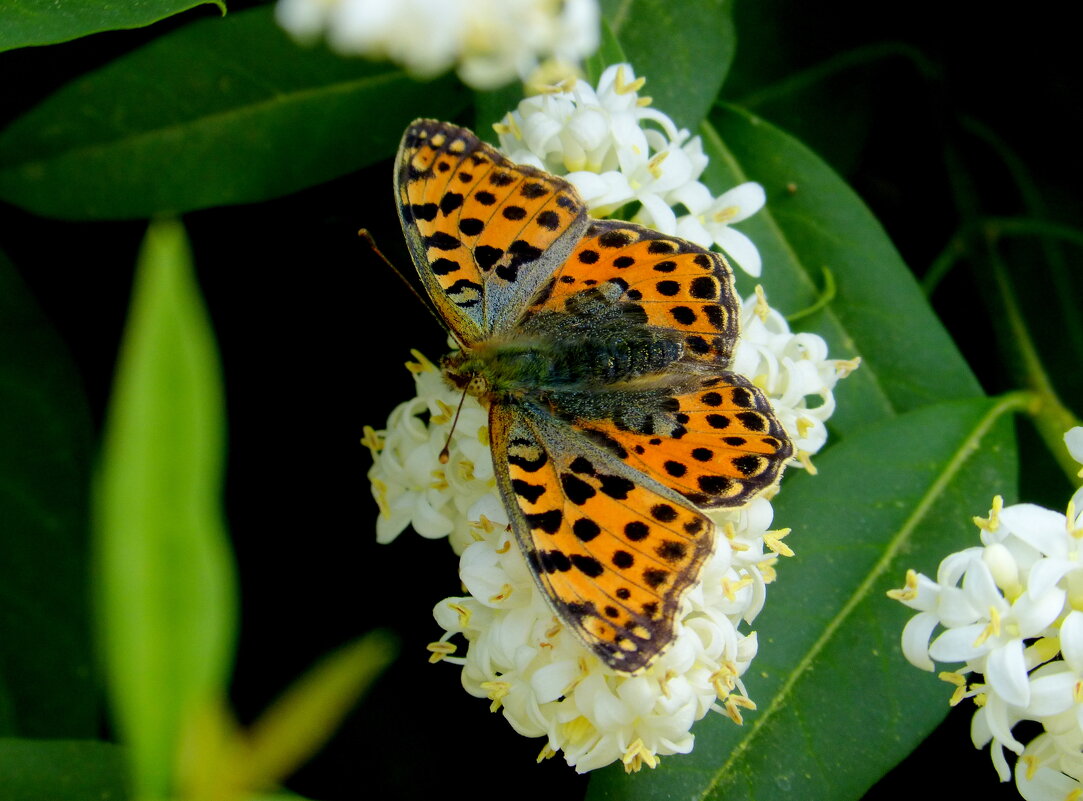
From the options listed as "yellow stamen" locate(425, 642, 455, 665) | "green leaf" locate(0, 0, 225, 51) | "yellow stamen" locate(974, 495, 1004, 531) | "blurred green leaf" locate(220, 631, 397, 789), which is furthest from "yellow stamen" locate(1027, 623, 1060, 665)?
"green leaf" locate(0, 0, 225, 51)

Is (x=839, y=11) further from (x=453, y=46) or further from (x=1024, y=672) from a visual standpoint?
(x=453, y=46)

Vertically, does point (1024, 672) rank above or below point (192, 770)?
below

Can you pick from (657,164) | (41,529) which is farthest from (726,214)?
(41,529)

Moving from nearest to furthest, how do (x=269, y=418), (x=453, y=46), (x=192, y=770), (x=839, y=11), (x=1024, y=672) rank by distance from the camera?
(x=192, y=770) → (x=453, y=46) → (x=1024, y=672) → (x=269, y=418) → (x=839, y=11)

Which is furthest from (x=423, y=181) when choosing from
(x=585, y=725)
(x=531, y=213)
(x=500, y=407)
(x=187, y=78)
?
(x=585, y=725)

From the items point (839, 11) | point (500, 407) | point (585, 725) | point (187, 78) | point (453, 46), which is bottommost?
point (585, 725)

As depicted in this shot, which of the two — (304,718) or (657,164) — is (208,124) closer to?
(657,164)
